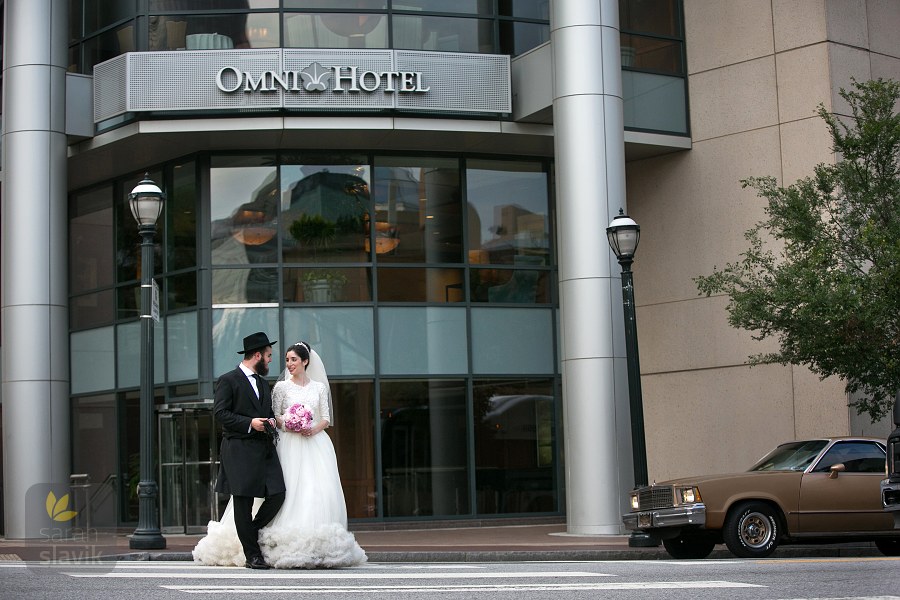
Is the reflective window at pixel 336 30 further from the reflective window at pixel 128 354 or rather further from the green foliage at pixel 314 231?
the reflective window at pixel 128 354

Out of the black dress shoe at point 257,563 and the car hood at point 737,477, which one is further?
the car hood at point 737,477

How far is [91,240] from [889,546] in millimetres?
15315

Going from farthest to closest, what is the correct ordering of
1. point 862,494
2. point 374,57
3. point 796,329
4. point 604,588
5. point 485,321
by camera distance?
point 485,321
point 374,57
point 796,329
point 862,494
point 604,588

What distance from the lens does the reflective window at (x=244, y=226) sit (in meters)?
22.2

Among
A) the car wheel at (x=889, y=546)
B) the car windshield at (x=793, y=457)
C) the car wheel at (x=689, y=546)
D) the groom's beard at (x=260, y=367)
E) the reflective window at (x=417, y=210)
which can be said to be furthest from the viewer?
the reflective window at (x=417, y=210)

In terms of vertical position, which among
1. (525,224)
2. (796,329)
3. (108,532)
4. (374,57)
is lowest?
(108,532)

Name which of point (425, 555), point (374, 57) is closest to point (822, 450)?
point (425, 555)

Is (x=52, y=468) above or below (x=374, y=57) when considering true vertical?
below

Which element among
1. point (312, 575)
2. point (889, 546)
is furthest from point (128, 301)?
point (312, 575)

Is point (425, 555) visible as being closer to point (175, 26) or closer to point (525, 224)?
point (525, 224)

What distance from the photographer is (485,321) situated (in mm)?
22938

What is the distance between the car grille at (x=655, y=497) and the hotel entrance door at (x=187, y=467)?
835 cm

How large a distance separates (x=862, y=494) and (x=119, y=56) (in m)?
13.5

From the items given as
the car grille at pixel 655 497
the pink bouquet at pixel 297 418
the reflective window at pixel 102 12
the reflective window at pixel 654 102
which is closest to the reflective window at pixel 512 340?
the reflective window at pixel 654 102
